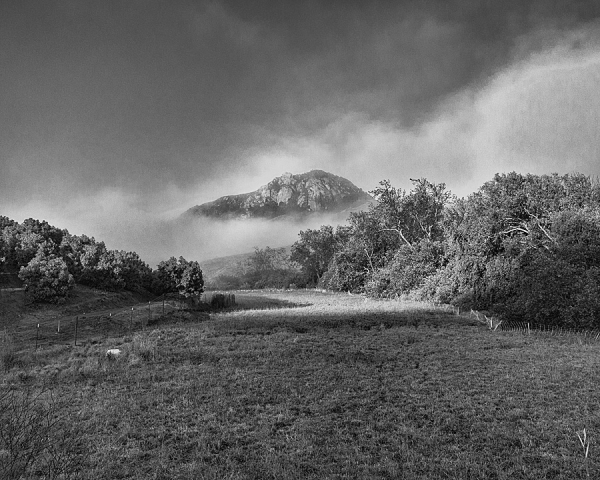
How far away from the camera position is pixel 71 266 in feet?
154

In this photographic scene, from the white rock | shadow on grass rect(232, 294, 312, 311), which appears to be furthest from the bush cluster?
the white rock

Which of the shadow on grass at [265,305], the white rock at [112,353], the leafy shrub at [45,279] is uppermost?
the leafy shrub at [45,279]

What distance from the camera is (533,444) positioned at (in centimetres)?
859

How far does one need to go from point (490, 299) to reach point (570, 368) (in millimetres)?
21689

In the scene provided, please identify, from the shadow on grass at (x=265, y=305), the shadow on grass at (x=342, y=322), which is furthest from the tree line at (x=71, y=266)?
the shadow on grass at (x=342, y=322)

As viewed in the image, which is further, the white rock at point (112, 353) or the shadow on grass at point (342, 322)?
the shadow on grass at point (342, 322)

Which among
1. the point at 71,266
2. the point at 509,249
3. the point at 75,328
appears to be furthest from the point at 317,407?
the point at 71,266

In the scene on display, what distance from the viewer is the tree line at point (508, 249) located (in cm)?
2808

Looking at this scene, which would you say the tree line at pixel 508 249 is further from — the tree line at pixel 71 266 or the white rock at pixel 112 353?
the tree line at pixel 71 266

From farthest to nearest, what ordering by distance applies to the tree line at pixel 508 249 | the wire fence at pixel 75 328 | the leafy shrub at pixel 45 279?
the leafy shrub at pixel 45 279
the tree line at pixel 508 249
the wire fence at pixel 75 328

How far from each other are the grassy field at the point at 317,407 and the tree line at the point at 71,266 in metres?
19.7

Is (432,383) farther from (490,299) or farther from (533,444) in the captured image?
(490,299)

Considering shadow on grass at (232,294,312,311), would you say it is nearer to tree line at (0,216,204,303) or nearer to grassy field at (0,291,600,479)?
tree line at (0,216,204,303)

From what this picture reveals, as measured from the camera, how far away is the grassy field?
7.82m
